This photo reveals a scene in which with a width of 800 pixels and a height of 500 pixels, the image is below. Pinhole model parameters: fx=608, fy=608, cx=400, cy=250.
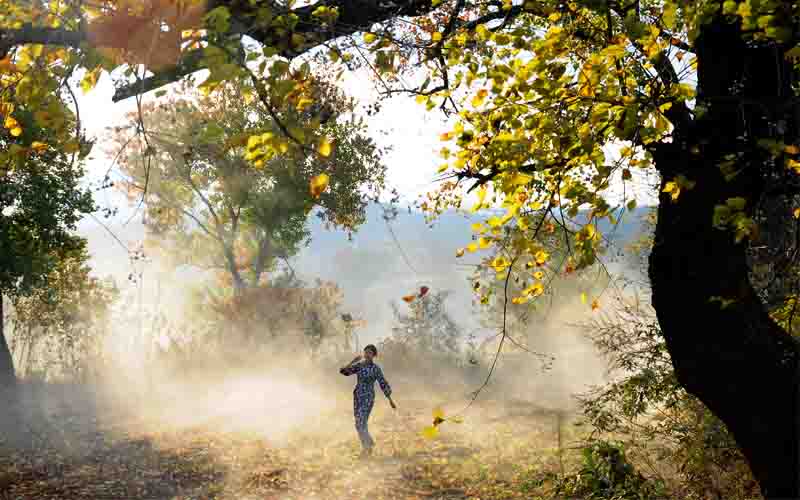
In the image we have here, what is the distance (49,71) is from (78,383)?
2339cm

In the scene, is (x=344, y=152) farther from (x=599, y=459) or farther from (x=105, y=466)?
Answer: (x=599, y=459)

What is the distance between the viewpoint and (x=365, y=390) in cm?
1248

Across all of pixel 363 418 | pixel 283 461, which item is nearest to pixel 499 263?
pixel 363 418

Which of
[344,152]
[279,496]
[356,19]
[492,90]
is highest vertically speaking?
[344,152]

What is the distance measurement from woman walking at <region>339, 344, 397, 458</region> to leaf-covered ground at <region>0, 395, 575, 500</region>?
1.39ft

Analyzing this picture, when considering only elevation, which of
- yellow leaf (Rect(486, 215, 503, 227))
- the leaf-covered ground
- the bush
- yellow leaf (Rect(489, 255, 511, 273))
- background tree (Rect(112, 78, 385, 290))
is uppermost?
background tree (Rect(112, 78, 385, 290))

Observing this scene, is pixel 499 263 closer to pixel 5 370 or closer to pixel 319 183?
pixel 319 183

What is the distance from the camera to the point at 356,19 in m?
4.70

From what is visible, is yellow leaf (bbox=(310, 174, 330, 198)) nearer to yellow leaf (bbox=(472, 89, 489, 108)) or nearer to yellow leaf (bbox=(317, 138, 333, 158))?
yellow leaf (bbox=(317, 138, 333, 158))

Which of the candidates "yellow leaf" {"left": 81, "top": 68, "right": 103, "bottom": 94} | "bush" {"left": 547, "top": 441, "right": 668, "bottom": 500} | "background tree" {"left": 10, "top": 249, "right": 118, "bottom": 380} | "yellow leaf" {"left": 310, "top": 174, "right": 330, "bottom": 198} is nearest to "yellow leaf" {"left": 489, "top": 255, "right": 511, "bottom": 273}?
"yellow leaf" {"left": 310, "top": 174, "right": 330, "bottom": 198}

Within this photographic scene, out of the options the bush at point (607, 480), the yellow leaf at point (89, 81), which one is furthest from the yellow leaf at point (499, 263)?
the bush at point (607, 480)

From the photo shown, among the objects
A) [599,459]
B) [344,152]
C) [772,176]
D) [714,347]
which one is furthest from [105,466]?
[344,152]

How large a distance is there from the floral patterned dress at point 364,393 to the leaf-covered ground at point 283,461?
1.65ft

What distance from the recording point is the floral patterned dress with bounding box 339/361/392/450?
40.0ft
